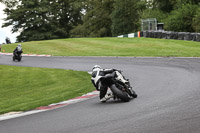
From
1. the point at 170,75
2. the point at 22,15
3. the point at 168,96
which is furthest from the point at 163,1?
the point at 168,96

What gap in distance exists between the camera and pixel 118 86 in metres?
9.50

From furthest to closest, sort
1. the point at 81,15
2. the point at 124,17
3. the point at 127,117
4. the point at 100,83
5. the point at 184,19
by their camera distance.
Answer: the point at 81,15
the point at 124,17
the point at 184,19
the point at 100,83
the point at 127,117

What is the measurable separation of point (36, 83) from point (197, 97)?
7.75 m

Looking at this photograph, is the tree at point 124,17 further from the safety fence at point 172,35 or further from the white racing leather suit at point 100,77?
the white racing leather suit at point 100,77

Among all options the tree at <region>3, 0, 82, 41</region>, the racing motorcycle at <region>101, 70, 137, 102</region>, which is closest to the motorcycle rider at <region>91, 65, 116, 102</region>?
the racing motorcycle at <region>101, 70, 137, 102</region>

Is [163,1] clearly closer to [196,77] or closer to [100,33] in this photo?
[100,33]

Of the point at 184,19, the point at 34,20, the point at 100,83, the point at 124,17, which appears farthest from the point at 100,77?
the point at 124,17

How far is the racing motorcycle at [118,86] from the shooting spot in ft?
30.5

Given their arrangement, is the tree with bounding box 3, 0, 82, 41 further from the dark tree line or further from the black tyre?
the black tyre

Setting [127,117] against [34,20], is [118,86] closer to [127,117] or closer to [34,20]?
[127,117]

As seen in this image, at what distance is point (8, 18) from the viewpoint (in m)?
74.8

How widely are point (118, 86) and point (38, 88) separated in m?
5.02

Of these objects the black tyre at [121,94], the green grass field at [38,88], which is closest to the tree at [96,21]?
the green grass field at [38,88]

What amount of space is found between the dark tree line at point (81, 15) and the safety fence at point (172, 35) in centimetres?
2217
